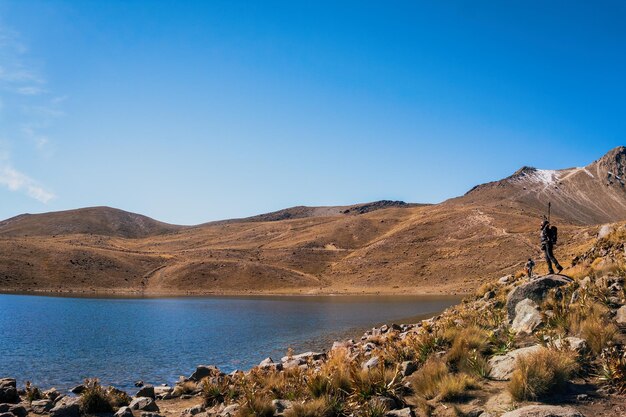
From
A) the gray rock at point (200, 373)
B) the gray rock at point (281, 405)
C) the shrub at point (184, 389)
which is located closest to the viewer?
the gray rock at point (281, 405)

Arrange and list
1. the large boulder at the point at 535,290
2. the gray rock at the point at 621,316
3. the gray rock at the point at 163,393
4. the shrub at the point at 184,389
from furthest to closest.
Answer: the shrub at the point at 184,389 → the gray rock at the point at 163,393 → the large boulder at the point at 535,290 → the gray rock at the point at 621,316

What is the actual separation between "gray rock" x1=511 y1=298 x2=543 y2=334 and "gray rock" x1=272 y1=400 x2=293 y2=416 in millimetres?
6619

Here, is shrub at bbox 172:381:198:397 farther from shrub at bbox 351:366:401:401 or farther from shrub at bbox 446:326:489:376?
shrub at bbox 446:326:489:376

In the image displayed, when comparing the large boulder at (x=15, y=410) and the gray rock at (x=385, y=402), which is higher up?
the gray rock at (x=385, y=402)

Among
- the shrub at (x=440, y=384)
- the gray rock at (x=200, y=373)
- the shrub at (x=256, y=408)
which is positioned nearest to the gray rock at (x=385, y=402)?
the shrub at (x=440, y=384)

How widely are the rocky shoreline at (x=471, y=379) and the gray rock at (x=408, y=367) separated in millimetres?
30

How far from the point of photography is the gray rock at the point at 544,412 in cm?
772

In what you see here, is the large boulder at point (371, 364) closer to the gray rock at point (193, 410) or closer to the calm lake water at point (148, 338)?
the gray rock at point (193, 410)

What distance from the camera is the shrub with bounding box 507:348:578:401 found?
9.02 metres

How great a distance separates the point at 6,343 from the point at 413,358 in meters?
26.1

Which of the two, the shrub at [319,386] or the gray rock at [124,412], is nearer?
the shrub at [319,386]

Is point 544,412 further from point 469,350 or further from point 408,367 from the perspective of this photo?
point 408,367

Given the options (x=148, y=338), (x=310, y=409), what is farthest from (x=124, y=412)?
(x=148, y=338)

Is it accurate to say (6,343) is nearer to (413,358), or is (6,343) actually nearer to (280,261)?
(413,358)
